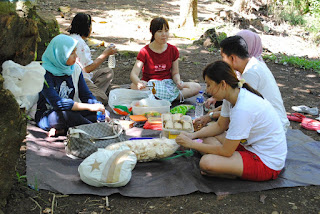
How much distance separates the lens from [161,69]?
494 cm

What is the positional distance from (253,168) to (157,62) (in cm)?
245

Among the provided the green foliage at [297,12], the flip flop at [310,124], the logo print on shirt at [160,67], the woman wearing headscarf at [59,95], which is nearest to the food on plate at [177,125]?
the woman wearing headscarf at [59,95]

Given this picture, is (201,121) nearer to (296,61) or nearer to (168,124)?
(168,124)

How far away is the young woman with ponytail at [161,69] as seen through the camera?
4.81 metres

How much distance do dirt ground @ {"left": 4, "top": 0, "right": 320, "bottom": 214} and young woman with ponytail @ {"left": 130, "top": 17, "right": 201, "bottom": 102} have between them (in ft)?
3.69

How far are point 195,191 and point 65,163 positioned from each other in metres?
1.25

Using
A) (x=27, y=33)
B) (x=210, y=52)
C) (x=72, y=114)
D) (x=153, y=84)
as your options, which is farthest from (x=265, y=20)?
(x=27, y=33)

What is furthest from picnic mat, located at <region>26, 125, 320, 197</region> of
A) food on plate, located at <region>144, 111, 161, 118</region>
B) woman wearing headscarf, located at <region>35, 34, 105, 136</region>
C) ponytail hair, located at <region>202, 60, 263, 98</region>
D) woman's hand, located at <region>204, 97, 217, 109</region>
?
woman's hand, located at <region>204, 97, 217, 109</region>

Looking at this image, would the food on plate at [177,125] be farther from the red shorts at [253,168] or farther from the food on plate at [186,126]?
the red shorts at [253,168]

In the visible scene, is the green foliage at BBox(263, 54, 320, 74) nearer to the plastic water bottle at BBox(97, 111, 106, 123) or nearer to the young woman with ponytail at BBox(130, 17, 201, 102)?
the young woman with ponytail at BBox(130, 17, 201, 102)

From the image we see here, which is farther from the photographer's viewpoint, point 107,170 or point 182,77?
point 182,77

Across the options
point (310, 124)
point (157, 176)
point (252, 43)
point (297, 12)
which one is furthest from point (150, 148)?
point (297, 12)

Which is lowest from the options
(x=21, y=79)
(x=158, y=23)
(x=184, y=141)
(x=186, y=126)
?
(x=186, y=126)

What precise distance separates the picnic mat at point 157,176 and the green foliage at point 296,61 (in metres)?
3.87
